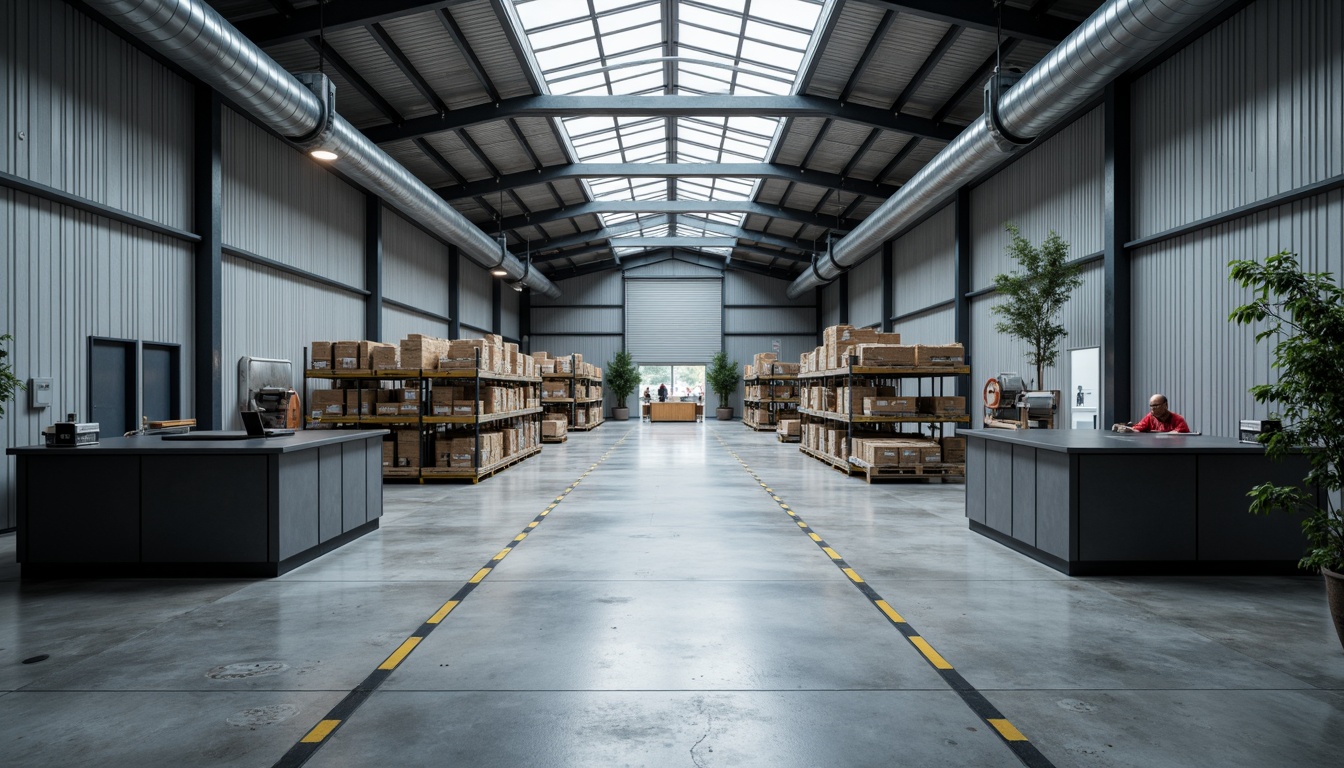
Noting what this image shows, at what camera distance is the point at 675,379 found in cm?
4047

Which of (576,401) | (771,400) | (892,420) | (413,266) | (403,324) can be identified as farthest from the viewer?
(771,400)

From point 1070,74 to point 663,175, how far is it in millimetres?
12777

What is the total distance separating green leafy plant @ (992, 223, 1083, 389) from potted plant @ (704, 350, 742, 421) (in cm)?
2272

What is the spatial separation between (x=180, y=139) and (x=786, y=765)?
1355cm

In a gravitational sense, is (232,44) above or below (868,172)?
below

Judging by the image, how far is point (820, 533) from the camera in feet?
28.6

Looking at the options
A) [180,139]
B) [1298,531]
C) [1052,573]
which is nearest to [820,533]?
[1052,573]

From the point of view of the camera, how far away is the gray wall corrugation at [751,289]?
128 feet

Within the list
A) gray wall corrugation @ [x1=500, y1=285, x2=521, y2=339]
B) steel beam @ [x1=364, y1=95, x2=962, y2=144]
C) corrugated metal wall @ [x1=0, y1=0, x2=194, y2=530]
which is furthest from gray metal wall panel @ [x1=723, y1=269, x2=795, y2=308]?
corrugated metal wall @ [x1=0, y1=0, x2=194, y2=530]

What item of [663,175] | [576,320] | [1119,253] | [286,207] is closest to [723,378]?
[576,320]

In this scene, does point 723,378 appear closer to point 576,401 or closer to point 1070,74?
point 576,401

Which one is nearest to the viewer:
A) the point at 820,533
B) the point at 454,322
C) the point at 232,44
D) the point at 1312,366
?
the point at 1312,366

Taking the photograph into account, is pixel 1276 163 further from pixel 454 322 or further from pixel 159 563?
pixel 454 322

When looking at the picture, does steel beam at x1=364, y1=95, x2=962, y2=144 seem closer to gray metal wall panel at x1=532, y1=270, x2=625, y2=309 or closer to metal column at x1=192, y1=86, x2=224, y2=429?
metal column at x1=192, y1=86, x2=224, y2=429
